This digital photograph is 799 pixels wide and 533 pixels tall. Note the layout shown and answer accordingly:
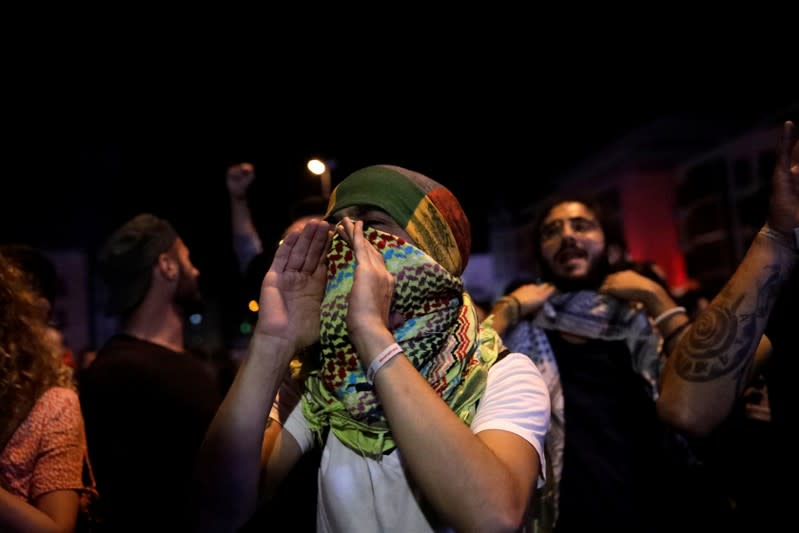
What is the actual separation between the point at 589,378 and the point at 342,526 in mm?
1664

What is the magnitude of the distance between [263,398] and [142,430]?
1.22 meters

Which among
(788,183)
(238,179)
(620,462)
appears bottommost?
(620,462)

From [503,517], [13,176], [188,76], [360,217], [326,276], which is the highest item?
[188,76]

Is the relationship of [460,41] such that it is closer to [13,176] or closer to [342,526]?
[342,526]

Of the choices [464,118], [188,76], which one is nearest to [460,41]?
[464,118]

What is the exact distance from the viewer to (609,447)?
2617 millimetres

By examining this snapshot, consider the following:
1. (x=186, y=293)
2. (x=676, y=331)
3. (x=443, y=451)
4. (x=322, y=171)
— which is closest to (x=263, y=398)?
(x=443, y=451)

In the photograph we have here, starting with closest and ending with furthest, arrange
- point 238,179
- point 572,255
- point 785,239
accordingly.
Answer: point 785,239 < point 572,255 < point 238,179

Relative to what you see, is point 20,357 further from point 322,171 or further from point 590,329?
point 590,329

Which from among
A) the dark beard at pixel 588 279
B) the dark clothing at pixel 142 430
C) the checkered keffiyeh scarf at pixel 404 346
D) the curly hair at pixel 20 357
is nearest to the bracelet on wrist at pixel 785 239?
the checkered keffiyeh scarf at pixel 404 346

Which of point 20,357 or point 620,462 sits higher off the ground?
point 20,357

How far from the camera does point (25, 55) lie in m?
4.43

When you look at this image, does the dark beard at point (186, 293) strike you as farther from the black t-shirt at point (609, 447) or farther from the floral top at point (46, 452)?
the black t-shirt at point (609, 447)

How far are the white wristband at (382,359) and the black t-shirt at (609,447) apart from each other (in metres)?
1.68
